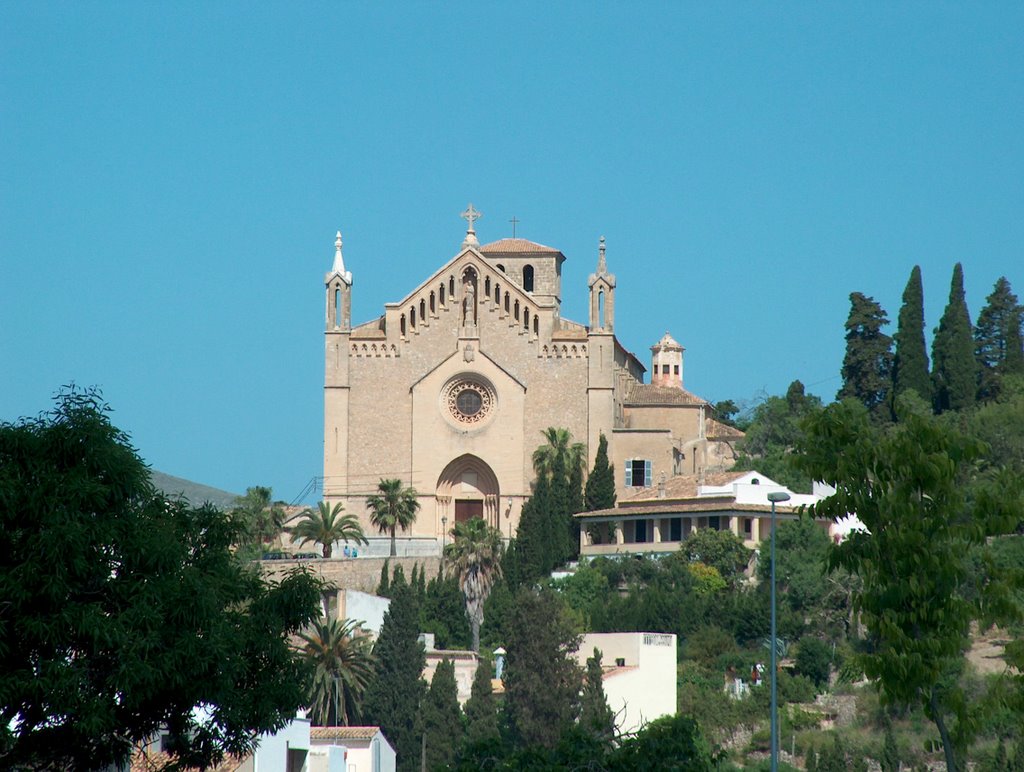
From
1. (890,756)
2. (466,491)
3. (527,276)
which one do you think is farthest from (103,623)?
(527,276)

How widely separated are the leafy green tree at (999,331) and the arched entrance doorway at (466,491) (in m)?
25.0

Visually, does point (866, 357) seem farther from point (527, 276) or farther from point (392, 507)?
point (392, 507)

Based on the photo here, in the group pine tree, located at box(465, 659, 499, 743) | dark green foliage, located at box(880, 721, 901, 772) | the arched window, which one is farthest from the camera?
the arched window

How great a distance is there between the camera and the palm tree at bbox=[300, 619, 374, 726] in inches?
2432

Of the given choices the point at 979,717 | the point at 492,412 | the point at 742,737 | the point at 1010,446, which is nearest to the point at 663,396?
the point at 492,412

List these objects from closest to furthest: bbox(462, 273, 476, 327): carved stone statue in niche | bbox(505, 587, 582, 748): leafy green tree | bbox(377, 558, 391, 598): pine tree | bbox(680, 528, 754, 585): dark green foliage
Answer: bbox(505, 587, 582, 748): leafy green tree
bbox(377, 558, 391, 598): pine tree
bbox(680, 528, 754, 585): dark green foliage
bbox(462, 273, 476, 327): carved stone statue in niche

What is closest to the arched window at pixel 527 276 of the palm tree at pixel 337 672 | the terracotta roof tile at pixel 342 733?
the palm tree at pixel 337 672

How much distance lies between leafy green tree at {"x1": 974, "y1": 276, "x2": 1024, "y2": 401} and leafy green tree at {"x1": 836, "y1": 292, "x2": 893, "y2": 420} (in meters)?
4.80

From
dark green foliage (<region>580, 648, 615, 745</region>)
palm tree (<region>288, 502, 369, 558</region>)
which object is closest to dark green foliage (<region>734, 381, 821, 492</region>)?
palm tree (<region>288, 502, 369, 558</region>)

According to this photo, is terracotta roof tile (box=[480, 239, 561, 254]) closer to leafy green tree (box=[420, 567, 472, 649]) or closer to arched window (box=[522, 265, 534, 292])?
arched window (box=[522, 265, 534, 292])

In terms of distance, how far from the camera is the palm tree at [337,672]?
203ft

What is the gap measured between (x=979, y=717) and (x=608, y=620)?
141ft

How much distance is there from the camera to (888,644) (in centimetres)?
2538

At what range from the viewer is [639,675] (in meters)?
63.2
